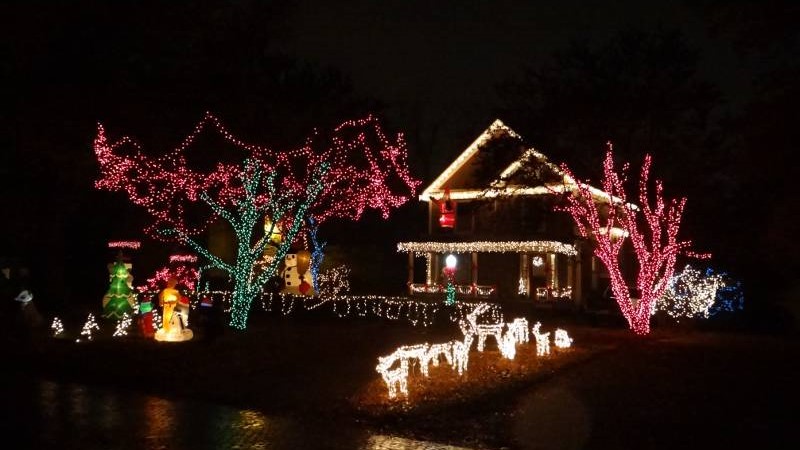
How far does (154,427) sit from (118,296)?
1042 centimetres

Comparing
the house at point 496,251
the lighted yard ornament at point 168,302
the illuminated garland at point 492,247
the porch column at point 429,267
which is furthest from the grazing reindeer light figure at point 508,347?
the porch column at point 429,267

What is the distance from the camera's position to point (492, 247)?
29.3 metres

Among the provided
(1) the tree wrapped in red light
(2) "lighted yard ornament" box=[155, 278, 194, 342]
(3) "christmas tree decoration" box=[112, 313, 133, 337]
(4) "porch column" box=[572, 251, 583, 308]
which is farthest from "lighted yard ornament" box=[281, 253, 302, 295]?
(2) "lighted yard ornament" box=[155, 278, 194, 342]

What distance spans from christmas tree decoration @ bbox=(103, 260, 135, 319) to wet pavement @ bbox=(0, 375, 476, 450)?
777cm

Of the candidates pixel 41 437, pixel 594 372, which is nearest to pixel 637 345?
pixel 594 372

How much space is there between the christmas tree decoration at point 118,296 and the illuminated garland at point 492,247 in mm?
14726

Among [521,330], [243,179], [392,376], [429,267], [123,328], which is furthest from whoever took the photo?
[429,267]

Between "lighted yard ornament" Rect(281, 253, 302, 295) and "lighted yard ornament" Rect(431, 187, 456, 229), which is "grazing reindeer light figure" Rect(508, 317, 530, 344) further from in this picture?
"lighted yard ornament" Rect(431, 187, 456, 229)

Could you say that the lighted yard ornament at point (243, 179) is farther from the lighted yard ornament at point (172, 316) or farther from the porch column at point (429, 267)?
the porch column at point (429, 267)

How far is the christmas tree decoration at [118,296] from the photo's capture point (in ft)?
59.1

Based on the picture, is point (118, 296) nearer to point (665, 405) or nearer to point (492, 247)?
point (665, 405)

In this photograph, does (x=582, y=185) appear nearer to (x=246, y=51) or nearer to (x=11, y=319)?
(x=246, y=51)

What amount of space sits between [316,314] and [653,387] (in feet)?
40.7

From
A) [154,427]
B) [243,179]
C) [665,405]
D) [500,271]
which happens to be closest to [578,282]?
[500,271]
